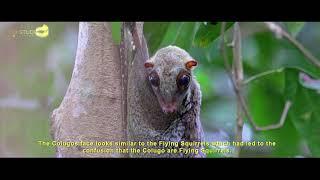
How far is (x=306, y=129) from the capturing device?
214cm

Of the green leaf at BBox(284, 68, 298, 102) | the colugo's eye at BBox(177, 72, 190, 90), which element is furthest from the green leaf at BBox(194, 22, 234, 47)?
the green leaf at BBox(284, 68, 298, 102)

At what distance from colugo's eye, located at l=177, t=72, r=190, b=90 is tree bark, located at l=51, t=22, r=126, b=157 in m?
0.21

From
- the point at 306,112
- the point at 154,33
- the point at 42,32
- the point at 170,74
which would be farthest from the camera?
the point at 42,32

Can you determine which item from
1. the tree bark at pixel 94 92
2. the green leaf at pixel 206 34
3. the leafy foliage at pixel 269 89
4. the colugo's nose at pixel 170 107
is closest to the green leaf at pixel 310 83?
the leafy foliage at pixel 269 89

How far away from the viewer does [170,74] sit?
1.92m

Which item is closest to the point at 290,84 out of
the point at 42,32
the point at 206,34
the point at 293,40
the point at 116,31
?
the point at 293,40

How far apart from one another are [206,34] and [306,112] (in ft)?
1.80

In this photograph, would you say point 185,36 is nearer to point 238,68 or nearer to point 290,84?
point 238,68

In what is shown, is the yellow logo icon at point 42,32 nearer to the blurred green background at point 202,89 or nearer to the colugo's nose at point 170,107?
the blurred green background at point 202,89

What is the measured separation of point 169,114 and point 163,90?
11 cm

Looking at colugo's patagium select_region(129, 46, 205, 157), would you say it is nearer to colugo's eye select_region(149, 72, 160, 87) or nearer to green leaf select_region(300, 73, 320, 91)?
colugo's eye select_region(149, 72, 160, 87)

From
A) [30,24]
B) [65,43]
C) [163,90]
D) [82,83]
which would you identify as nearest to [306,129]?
[163,90]

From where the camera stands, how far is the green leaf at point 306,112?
214cm
